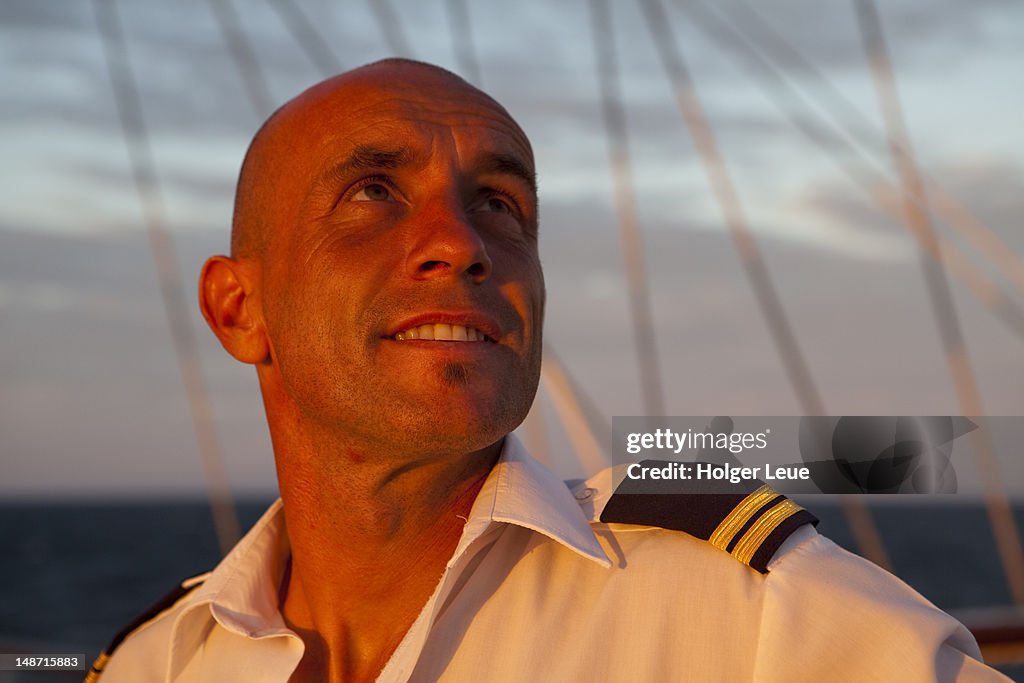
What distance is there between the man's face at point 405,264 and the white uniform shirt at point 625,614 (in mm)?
202

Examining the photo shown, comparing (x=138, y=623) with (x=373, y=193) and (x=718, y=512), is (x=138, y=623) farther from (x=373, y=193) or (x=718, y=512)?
(x=718, y=512)

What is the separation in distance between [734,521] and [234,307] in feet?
3.56

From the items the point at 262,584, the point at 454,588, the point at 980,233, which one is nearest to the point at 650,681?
the point at 454,588

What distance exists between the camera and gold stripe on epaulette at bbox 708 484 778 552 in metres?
1.80

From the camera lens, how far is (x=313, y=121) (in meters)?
2.18

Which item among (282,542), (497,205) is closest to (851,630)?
(497,205)

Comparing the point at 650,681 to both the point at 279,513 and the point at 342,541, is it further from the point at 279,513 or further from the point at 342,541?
the point at 279,513

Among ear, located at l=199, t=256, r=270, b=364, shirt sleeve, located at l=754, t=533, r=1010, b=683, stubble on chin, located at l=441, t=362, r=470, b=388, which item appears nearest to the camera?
shirt sleeve, located at l=754, t=533, r=1010, b=683

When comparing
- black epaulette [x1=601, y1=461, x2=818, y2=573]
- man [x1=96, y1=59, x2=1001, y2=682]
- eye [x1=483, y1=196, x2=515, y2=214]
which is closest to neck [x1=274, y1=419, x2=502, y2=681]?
man [x1=96, y1=59, x2=1001, y2=682]

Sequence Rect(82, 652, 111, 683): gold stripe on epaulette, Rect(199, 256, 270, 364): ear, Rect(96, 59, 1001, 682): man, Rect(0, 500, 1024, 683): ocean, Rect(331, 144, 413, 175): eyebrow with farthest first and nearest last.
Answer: Rect(0, 500, 1024, 683): ocean → Rect(82, 652, 111, 683): gold stripe on epaulette → Rect(199, 256, 270, 364): ear → Rect(331, 144, 413, 175): eyebrow → Rect(96, 59, 1001, 682): man

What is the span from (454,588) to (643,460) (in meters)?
0.40

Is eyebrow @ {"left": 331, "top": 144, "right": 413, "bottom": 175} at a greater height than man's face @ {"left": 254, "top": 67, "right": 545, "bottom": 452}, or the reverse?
eyebrow @ {"left": 331, "top": 144, "right": 413, "bottom": 175}

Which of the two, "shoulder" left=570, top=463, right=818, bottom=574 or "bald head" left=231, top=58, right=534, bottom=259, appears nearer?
"shoulder" left=570, top=463, right=818, bottom=574

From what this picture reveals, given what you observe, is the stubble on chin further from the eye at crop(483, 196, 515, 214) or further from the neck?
the eye at crop(483, 196, 515, 214)
